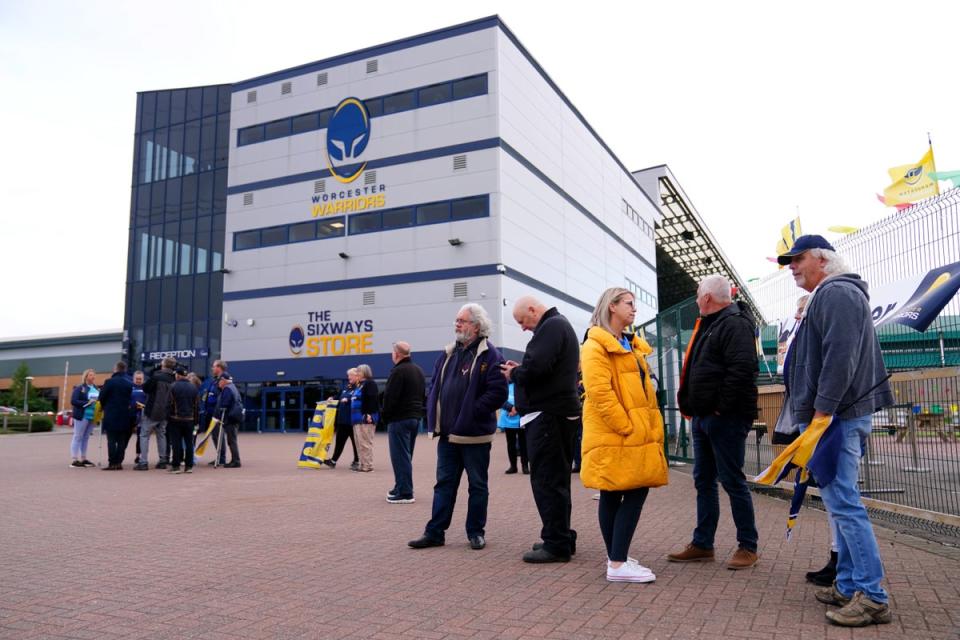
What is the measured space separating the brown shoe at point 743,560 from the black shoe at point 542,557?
104 centimetres

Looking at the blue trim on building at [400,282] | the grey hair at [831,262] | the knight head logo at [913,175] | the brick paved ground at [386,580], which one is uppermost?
the knight head logo at [913,175]

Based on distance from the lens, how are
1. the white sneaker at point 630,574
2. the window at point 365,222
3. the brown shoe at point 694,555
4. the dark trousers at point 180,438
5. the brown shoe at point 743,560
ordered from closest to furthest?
the white sneaker at point 630,574 < the brown shoe at point 743,560 < the brown shoe at point 694,555 < the dark trousers at point 180,438 < the window at point 365,222

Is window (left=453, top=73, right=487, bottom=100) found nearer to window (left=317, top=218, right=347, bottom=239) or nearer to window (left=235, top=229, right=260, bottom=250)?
window (left=317, top=218, right=347, bottom=239)

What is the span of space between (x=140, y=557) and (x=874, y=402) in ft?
15.5

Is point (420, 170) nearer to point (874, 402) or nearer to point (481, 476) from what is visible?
point (481, 476)

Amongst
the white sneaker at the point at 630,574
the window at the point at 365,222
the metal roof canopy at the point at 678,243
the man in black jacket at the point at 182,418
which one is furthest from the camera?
the metal roof canopy at the point at 678,243

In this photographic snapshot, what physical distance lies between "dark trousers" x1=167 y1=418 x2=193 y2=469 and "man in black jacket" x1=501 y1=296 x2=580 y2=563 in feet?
27.8

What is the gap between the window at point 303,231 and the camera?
32625 mm

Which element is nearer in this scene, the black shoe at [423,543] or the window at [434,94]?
the black shoe at [423,543]

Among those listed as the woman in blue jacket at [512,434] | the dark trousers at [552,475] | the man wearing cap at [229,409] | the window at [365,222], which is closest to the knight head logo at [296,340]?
the window at [365,222]

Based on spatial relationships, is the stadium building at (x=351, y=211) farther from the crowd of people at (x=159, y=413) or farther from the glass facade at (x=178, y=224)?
the crowd of people at (x=159, y=413)

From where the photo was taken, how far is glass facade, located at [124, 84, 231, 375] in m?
35.6

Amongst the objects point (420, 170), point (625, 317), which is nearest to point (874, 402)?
point (625, 317)

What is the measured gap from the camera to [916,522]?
Result: 616cm
